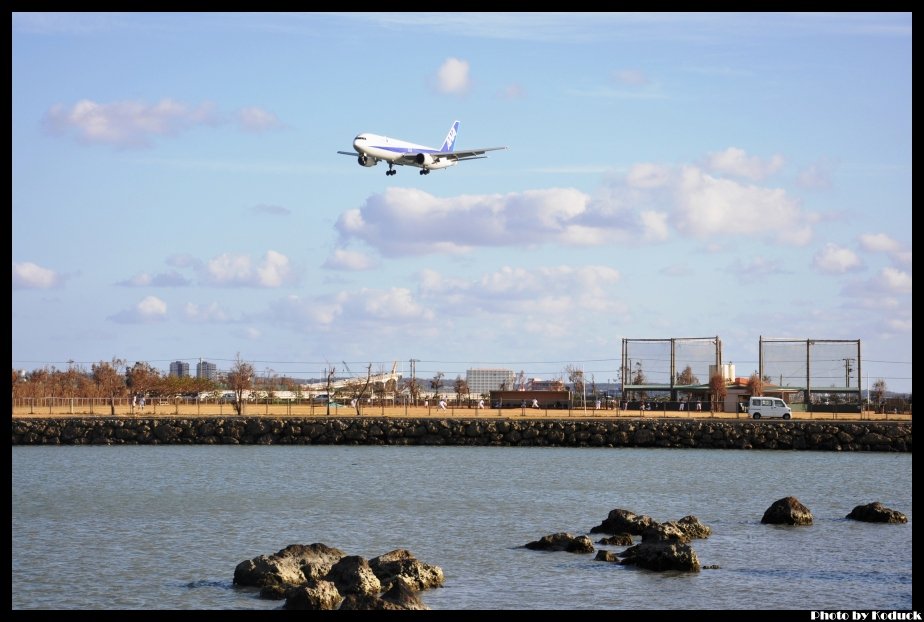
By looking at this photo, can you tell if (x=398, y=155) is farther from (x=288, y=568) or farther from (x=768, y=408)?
(x=288, y=568)

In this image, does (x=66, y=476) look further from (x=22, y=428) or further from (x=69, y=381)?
(x=69, y=381)

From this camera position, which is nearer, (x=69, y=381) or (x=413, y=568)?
(x=413, y=568)

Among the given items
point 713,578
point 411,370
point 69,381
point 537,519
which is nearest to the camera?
point 713,578

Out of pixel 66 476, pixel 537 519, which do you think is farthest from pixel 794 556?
pixel 66 476

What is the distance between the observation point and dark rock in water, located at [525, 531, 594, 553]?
1000 inches

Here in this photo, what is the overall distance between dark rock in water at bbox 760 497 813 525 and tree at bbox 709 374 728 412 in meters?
50.7

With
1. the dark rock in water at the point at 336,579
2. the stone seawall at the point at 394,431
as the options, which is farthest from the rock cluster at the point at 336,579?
the stone seawall at the point at 394,431

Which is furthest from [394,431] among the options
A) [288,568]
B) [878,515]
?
[288,568]

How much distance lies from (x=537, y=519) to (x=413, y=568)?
12431 mm

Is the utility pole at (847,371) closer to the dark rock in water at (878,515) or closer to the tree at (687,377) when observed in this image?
the tree at (687,377)

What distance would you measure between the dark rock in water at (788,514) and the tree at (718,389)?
50.7m

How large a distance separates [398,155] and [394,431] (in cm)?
1589

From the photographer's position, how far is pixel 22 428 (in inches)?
2501
